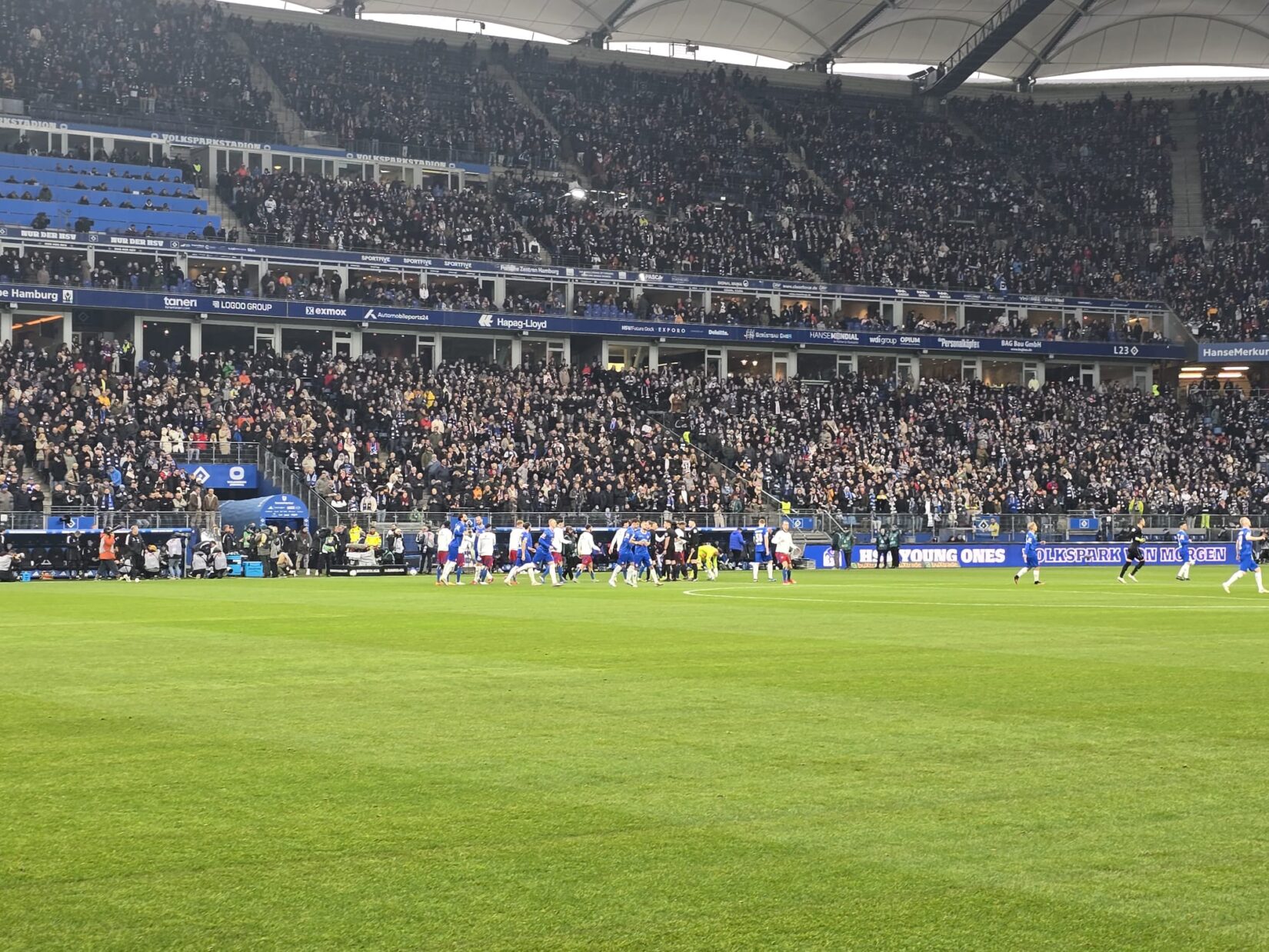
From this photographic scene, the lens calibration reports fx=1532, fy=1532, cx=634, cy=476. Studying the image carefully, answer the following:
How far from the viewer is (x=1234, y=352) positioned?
82.1 m

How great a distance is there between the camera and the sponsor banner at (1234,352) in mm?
81438

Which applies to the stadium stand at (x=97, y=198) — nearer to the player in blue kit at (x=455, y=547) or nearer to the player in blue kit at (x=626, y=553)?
the player in blue kit at (x=455, y=547)

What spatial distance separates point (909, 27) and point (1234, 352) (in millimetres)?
27615

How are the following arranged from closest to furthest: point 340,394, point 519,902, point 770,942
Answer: point 770,942 → point 519,902 → point 340,394

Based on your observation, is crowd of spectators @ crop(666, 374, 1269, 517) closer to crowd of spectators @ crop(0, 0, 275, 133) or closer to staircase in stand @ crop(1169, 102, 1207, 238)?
staircase in stand @ crop(1169, 102, 1207, 238)

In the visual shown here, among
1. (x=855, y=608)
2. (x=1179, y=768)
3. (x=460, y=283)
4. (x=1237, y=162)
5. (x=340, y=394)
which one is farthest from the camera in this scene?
(x=1237, y=162)

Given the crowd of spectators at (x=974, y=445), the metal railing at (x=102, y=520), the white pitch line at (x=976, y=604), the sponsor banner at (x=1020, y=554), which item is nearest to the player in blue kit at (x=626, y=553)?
the white pitch line at (x=976, y=604)

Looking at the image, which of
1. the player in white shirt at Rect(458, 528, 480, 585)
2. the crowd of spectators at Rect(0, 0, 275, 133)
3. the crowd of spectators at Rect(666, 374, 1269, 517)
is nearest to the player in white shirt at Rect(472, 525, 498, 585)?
the player in white shirt at Rect(458, 528, 480, 585)

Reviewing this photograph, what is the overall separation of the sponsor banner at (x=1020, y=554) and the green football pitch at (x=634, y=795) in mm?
38976

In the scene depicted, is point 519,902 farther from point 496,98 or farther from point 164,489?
point 496,98

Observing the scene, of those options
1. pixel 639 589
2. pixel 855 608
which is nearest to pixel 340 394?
pixel 639 589

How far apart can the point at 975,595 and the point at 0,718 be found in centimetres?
2480

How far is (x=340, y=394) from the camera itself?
60312 millimetres

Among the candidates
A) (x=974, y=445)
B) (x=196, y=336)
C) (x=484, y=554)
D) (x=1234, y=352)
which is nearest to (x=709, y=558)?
(x=484, y=554)
